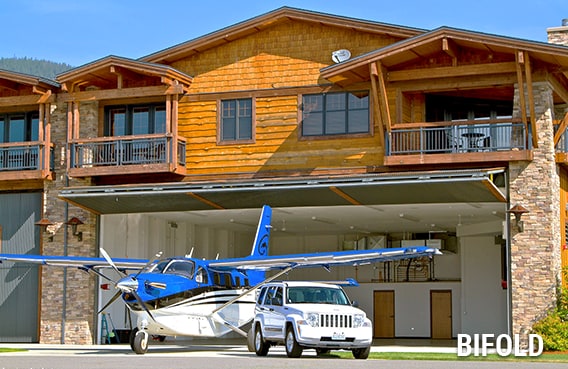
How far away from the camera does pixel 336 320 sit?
2070cm

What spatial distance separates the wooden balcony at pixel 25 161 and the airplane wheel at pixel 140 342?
961cm

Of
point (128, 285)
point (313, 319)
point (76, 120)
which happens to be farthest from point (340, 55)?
point (313, 319)

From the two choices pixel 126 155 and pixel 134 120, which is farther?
pixel 134 120

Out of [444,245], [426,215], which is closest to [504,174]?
[426,215]

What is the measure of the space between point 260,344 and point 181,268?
115 inches

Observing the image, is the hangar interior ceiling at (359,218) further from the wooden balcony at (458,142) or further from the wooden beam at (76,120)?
the wooden beam at (76,120)

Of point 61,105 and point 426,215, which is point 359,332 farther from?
point 61,105

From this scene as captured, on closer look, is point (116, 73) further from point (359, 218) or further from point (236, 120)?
Answer: point (359, 218)

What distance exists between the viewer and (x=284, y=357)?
21234mm

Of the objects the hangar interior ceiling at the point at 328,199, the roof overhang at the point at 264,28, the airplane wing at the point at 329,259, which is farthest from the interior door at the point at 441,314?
the airplane wing at the point at 329,259

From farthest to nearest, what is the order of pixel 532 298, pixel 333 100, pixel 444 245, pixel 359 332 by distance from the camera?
pixel 444 245 → pixel 333 100 → pixel 532 298 → pixel 359 332

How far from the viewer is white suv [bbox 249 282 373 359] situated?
805 inches

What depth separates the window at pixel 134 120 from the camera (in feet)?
103

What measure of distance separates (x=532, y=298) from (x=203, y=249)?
14.5 metres
